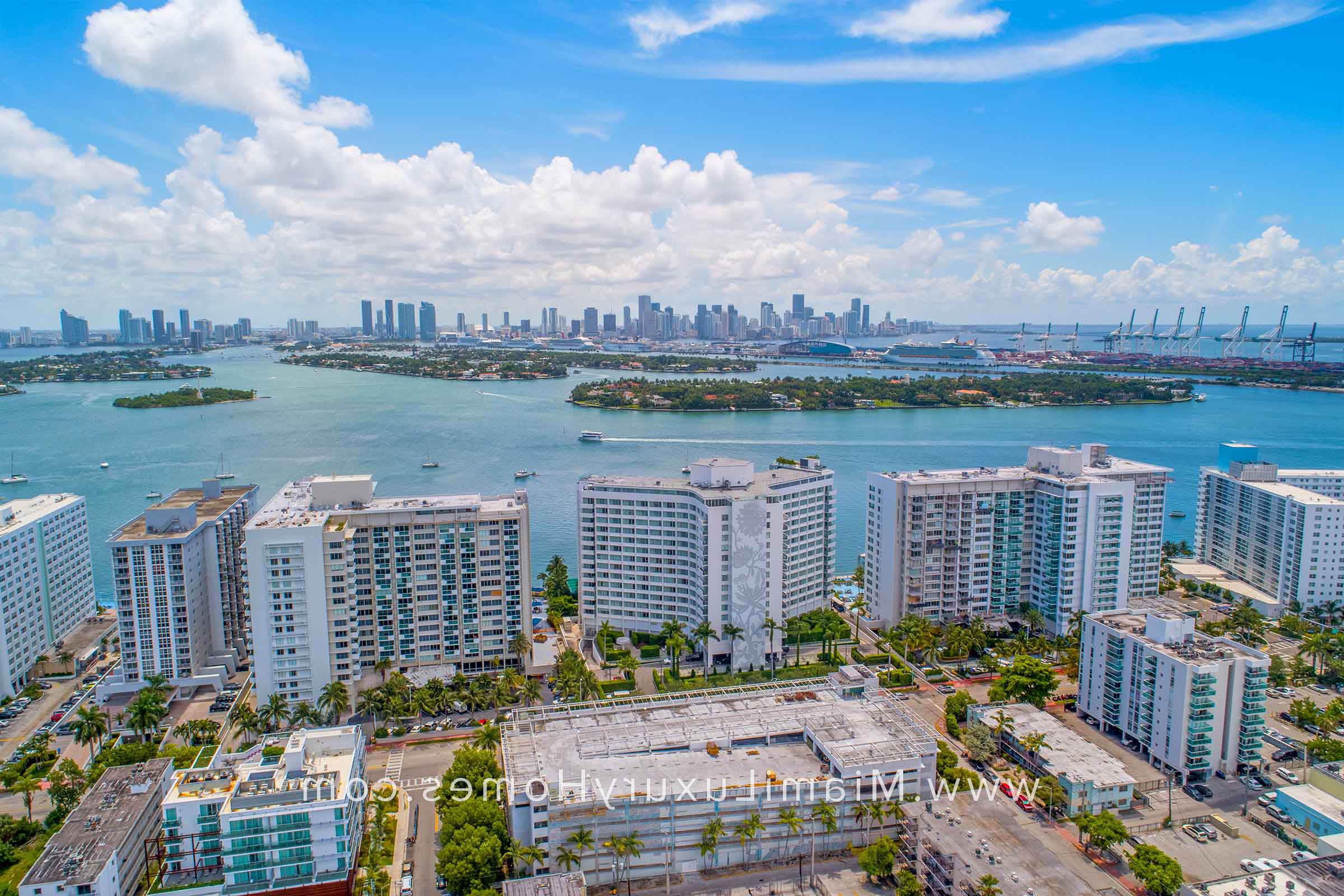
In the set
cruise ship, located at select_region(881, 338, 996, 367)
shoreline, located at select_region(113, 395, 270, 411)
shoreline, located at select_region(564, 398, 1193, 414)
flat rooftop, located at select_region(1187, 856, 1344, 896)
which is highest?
cruise ship, located at select_region(881, 338, 996, 367)

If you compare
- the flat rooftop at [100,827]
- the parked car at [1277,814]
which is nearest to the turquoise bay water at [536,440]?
the flat rooftop at [100,827]

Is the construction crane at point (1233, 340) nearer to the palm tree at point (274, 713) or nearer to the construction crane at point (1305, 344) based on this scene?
the construction crane at point (1305, 344)

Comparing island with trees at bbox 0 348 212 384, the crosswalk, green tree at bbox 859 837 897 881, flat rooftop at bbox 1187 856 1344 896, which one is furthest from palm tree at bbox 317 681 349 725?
island with trees at bbox 0 348 212 384

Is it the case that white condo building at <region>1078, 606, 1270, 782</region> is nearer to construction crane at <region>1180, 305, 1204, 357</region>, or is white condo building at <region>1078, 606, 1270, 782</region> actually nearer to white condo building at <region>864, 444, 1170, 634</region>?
white condo building at <region>864, 444, 1170, 634</region>

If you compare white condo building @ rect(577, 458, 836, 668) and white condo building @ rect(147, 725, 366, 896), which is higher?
white condo building @ rect(577, 458, 836, 668)

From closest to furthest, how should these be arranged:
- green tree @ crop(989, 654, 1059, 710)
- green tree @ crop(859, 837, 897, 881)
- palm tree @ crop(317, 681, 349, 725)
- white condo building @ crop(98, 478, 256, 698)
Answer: green tree @ crop(859, 837, 897, 881) → palm tree @ crop(317, 681, 349, 725) → green tree @ crop(989, 654, 1059, 710) → white condo building @ crop(98, 478, 256, 698)

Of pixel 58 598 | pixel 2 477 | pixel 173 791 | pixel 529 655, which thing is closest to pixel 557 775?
pixel 173 791
